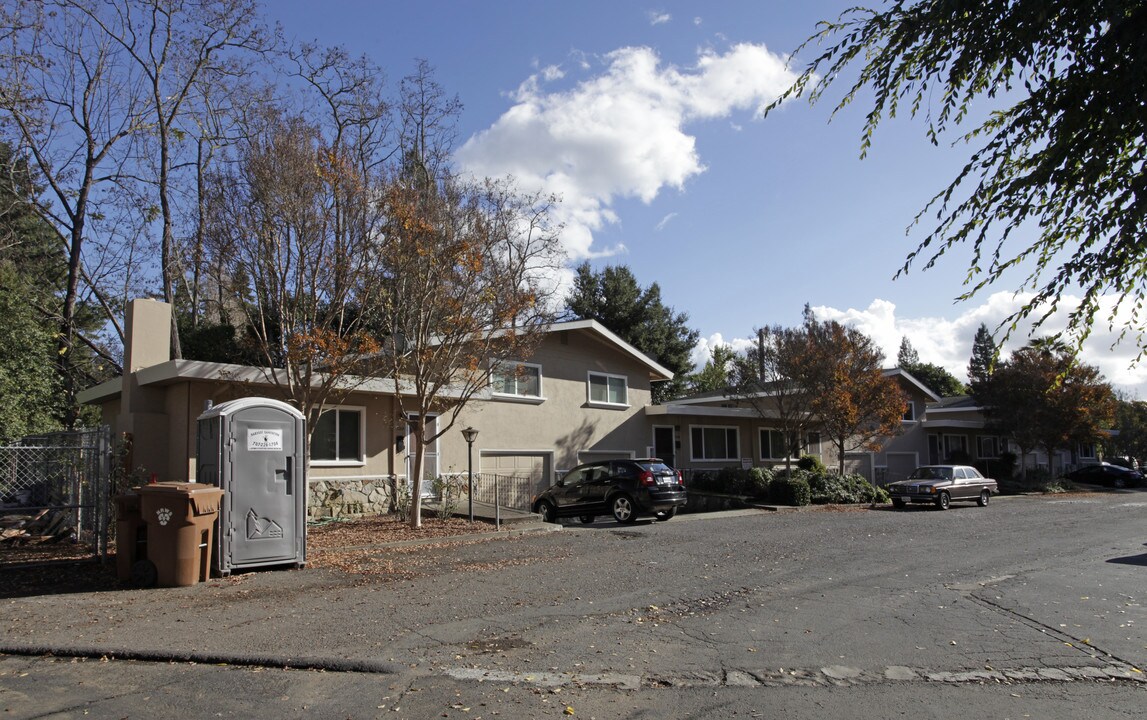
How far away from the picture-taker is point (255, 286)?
49.6ft

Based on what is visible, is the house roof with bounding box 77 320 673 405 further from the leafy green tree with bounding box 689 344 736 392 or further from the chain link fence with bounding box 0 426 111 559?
the leafy green tree with bounding box 689 344 736 392

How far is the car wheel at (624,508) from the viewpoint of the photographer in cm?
1852

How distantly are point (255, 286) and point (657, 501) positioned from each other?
9.84 metres

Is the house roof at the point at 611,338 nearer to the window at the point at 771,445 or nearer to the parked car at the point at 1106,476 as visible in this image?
the window at the point at 771,445

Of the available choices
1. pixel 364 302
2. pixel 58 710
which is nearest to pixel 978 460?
pixel 364 302

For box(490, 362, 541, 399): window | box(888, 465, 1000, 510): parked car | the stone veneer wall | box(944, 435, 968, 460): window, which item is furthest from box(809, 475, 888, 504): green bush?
the stone veneer wall

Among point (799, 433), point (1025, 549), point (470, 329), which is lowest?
point (1025, 549)

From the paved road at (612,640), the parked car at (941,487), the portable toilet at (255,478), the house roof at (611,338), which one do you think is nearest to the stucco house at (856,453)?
the house roof at (611,338)

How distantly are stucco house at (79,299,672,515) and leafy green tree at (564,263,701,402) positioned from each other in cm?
1509

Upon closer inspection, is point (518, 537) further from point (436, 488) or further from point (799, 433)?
point (799, 433)

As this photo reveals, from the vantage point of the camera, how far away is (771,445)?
108 ft

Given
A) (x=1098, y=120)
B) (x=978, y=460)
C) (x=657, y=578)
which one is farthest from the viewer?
(x=978, y=460)

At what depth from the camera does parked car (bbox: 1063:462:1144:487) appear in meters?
44.2

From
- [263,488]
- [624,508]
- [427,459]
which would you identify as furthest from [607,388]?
[263,488]
